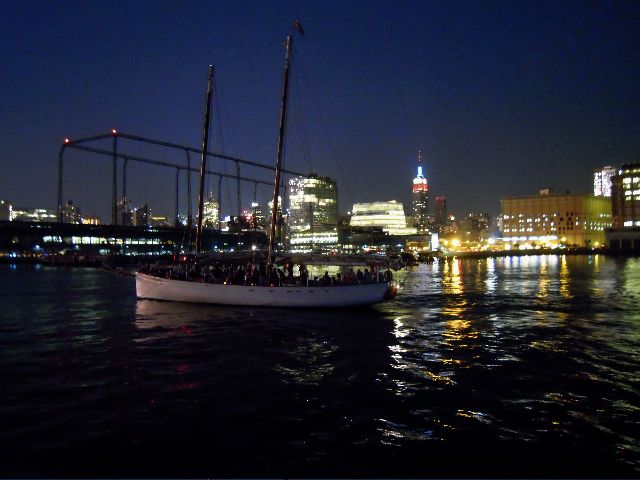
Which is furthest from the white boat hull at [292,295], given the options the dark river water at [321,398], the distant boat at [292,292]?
the dark river water at [321,398]

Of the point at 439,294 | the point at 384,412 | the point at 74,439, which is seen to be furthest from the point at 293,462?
the point at 439,294

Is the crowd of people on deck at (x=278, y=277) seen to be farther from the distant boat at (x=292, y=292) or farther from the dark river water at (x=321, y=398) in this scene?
the dark river water at (x=321, y=398)

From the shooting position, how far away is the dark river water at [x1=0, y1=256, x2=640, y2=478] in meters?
10.8

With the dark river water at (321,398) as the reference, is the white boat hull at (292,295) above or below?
above

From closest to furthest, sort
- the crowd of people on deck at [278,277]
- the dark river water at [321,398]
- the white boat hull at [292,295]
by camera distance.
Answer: the dark river water at [321,398] < the white boat hull at [292,295] < the crowd of people on deck at [278,277]

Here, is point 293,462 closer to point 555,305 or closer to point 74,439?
point 74,439

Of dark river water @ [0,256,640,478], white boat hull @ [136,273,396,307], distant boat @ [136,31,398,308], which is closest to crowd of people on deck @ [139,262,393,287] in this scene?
distant boat @ [136,31,398,308]

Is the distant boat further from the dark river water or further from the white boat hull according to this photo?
the dark river water

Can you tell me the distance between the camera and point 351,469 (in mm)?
10336

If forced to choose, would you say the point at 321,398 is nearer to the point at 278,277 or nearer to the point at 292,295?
the point at 292,295

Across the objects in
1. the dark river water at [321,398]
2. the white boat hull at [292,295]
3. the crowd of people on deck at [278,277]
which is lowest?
the dark river water at [321,398]

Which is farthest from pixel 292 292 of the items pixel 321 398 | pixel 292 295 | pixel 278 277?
pixel 321 398

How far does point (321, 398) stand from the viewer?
14.9m

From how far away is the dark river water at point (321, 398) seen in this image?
423 inches
